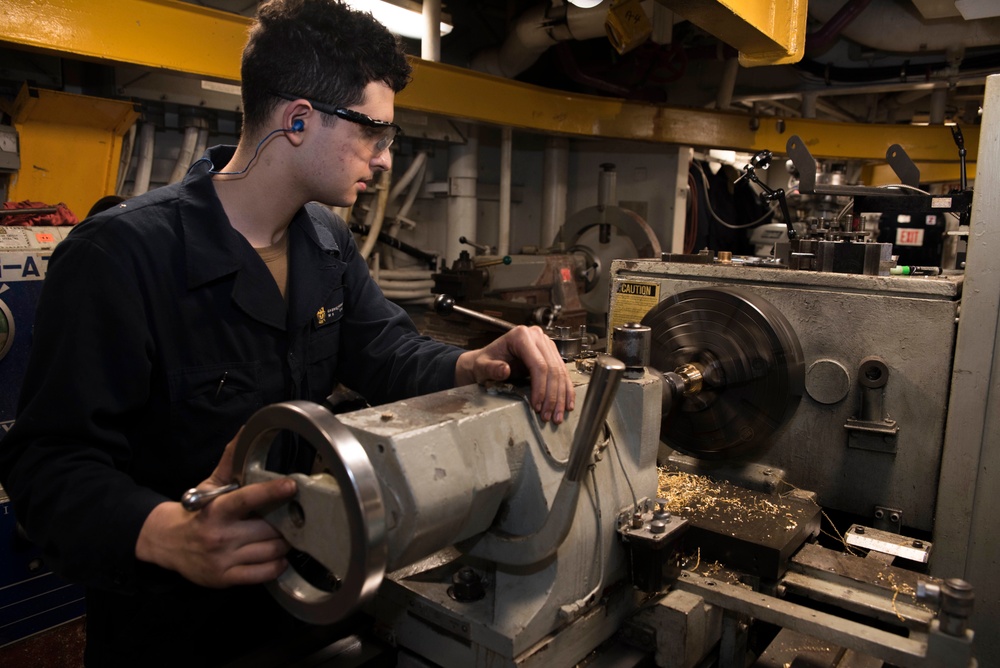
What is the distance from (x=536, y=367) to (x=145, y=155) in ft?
7.09

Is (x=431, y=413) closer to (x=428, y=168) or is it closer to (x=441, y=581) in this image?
(x=441, y=581)

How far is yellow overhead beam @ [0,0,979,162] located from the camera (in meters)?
1.70

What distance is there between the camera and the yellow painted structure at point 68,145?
1.99 m

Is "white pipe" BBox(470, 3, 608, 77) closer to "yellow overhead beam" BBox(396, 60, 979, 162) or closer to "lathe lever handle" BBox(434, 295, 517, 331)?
"yellow overhead beam" BBox(396, 60, 979, 162)

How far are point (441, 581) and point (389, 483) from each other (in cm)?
31

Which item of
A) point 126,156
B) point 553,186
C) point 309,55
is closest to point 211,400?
point 309,55

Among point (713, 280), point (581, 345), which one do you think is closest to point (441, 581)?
point (581, 345)

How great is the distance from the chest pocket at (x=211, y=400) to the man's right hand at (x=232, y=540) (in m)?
0.31

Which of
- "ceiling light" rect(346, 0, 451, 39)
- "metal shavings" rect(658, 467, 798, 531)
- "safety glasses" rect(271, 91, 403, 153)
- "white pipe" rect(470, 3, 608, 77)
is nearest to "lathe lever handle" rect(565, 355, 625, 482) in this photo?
"metal shavings" rect(658, 467, 798, 531)

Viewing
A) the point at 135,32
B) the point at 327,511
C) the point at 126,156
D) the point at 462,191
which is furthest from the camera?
the point at 462,191

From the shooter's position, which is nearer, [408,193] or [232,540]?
[232,540]

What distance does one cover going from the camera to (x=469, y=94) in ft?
9.01

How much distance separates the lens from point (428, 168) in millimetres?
3709

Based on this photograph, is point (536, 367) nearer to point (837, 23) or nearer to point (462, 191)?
point (462, 191)
